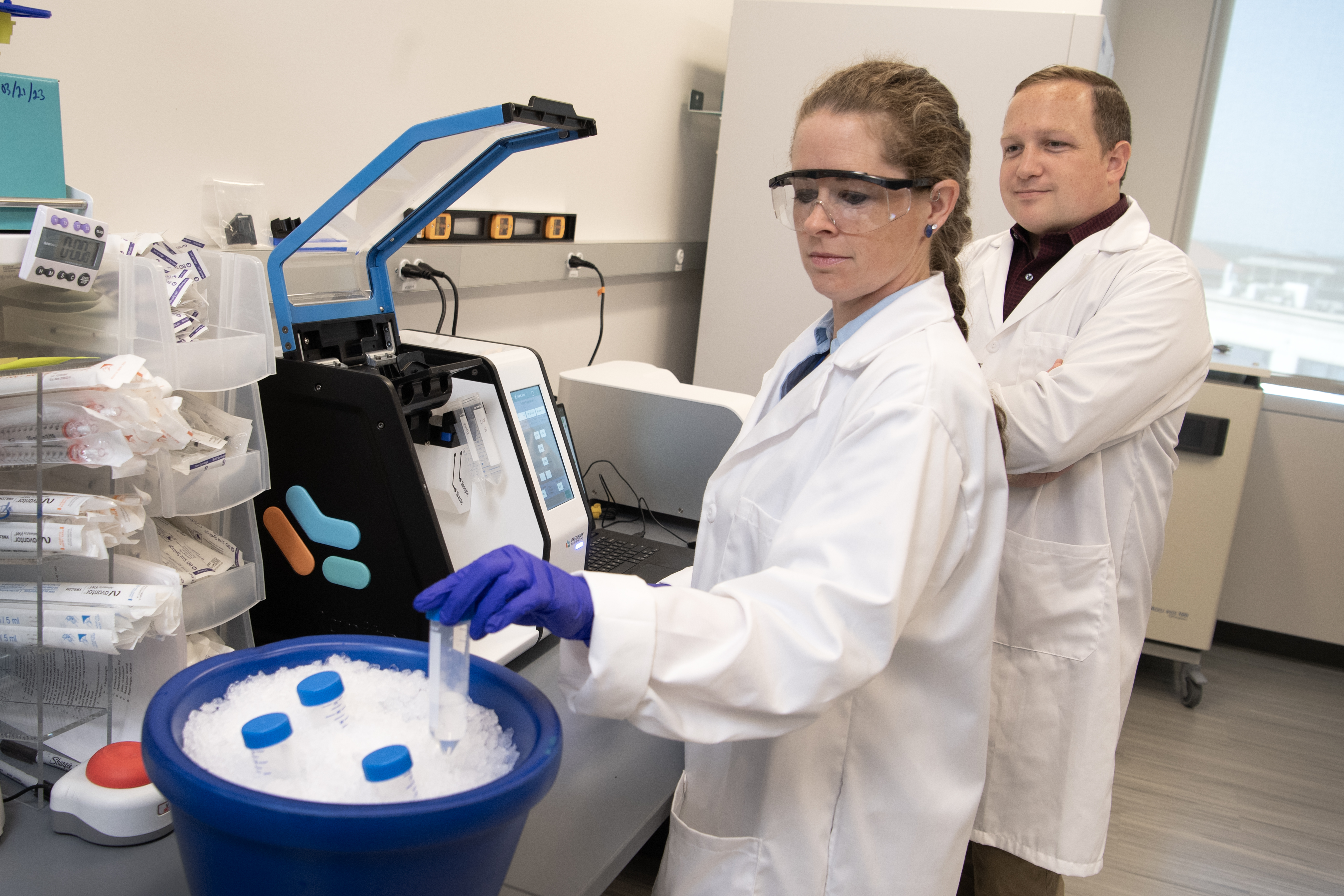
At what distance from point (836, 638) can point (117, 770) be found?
2.25ft

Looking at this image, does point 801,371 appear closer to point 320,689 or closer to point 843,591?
point 843,591

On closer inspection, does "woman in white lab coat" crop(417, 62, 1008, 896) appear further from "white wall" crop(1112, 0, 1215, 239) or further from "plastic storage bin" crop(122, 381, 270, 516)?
"white wall" crop(1112, 0, 1215, 239)

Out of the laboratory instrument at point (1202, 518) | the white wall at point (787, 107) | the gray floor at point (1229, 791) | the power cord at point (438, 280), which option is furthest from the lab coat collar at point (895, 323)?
the laboratory instrument at point (1202, 518)

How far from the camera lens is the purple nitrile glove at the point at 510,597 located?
2.26ft

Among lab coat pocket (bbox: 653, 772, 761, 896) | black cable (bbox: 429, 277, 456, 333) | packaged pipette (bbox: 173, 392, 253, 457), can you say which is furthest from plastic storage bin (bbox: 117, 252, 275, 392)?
black cable (bbox: 429, 277, 456, 333)

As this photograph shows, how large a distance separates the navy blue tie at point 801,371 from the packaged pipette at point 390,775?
2.21 feet

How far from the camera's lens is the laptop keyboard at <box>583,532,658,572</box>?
165 cm

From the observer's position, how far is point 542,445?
138cm

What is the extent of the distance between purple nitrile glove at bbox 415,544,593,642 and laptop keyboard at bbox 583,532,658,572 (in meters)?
0.86

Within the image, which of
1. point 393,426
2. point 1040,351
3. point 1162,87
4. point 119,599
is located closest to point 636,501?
point 1040,351

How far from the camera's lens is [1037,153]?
162 centimetres

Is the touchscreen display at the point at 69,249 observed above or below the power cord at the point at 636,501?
above

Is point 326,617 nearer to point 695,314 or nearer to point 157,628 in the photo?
point 157,628

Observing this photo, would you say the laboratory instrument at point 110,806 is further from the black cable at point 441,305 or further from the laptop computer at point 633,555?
the black cable at point 441,305
